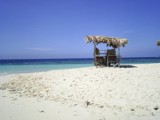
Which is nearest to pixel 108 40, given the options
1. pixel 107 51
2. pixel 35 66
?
pixel 107 51

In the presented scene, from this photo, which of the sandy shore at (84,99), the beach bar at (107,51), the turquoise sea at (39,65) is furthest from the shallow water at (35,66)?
the sandy shore at (84,99)

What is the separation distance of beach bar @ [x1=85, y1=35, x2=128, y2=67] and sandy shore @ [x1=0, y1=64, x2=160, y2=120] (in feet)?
20.6

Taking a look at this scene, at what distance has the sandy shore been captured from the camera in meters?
5.71

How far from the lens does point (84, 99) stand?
23.9ft

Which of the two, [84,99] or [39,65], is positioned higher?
[39,65]

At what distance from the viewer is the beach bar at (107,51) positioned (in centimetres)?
1612

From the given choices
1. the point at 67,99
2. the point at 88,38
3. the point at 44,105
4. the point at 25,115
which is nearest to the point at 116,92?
the point at 67,99

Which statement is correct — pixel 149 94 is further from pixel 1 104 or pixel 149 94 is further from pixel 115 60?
pixel 115 60

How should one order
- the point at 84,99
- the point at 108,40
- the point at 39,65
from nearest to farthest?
the point at 84,99, the point at 108,40, the point at 39,65

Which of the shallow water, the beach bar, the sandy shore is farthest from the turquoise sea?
the sandy shore

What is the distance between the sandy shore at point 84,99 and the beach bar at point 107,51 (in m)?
6.28

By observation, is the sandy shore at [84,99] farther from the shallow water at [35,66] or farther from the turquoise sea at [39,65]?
the shallow water at [35,66]

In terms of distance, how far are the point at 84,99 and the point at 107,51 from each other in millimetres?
9810

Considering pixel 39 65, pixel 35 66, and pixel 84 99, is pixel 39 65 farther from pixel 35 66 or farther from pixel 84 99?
pixel 84 99
